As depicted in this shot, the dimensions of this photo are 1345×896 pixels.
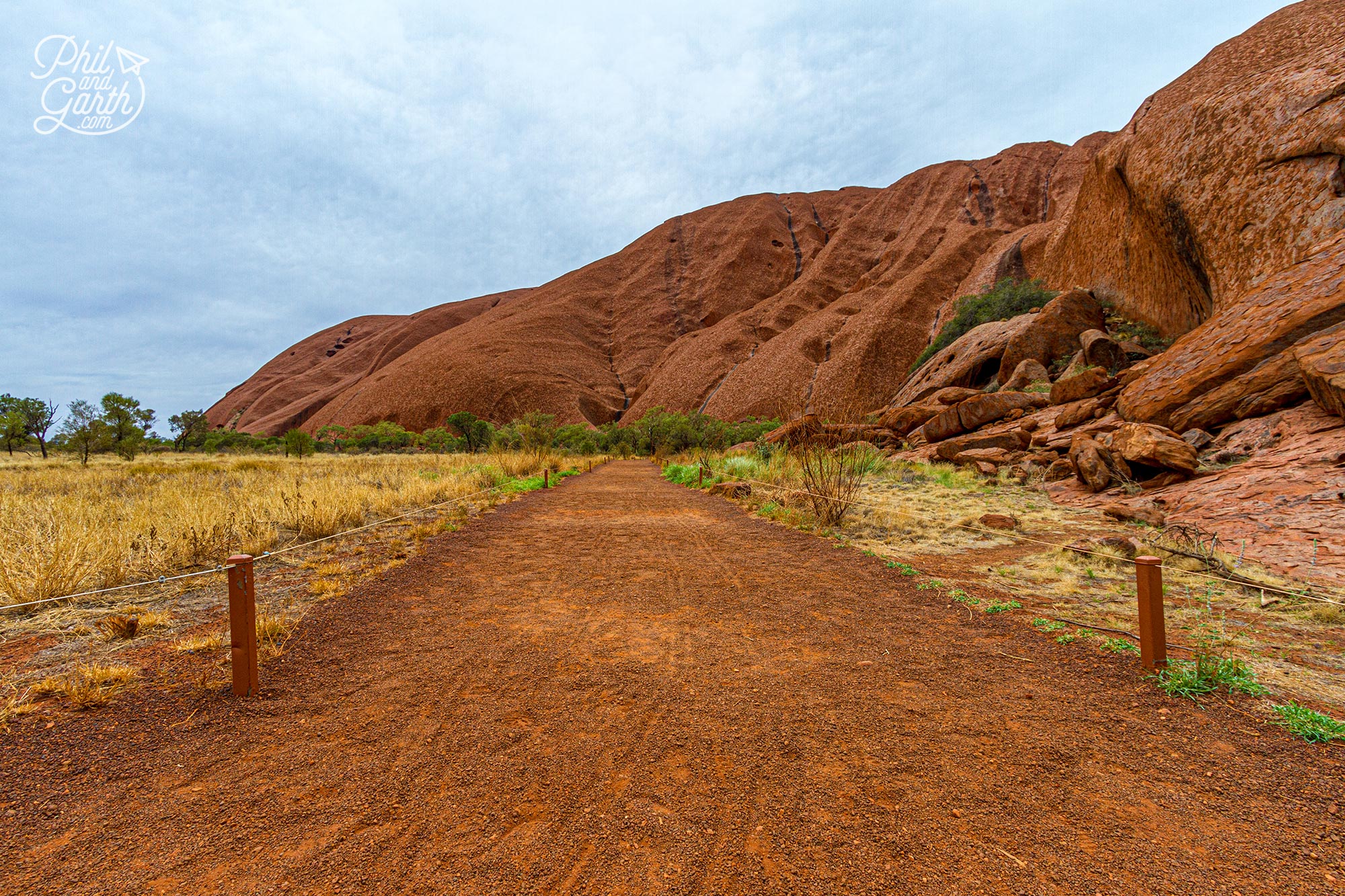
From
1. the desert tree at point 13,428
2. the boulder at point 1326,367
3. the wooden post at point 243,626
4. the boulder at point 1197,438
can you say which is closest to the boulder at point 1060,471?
the boulder at point 1197,438

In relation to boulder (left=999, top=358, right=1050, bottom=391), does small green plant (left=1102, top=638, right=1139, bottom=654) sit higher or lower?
lower

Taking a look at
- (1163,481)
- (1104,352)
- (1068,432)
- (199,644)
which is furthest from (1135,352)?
(199,644)

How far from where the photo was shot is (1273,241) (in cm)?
1181

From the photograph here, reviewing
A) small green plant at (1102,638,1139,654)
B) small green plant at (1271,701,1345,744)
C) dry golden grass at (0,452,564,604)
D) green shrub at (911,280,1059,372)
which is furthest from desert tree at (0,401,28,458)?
green shrub at (911,280,1059,372)

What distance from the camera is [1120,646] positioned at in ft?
11.4

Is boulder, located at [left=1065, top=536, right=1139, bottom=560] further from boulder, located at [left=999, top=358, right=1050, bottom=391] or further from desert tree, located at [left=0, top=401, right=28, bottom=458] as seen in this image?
desert tree, located at [left=0, top=401, right=28, bottom=458]

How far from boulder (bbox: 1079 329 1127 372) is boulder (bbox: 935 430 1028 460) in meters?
5.37

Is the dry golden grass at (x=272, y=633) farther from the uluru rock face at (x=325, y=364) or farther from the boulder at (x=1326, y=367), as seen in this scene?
the uluru rock face at (x=325, y=364)

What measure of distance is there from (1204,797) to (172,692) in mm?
4753

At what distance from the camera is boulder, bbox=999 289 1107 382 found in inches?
760

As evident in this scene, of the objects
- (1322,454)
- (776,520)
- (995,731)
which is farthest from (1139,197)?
(995,731)

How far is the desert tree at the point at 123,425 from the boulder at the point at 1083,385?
37.9 m

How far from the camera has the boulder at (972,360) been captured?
2131cm

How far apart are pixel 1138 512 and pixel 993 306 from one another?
25.9m
